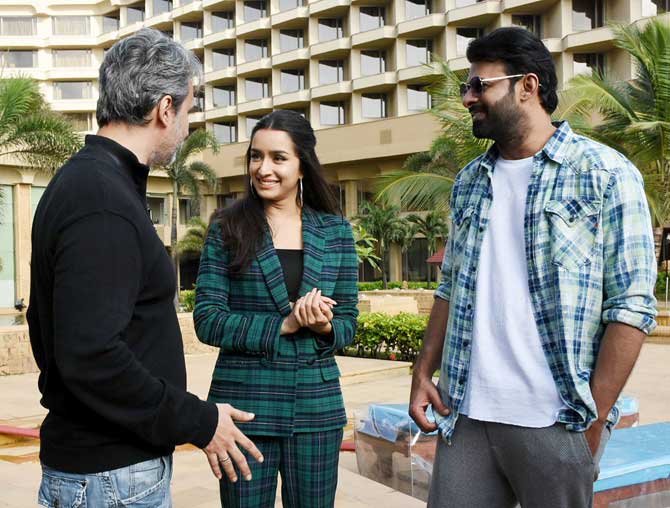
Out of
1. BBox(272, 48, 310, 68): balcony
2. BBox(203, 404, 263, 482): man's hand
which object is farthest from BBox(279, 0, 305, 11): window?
BBox(203, 404, 263, 482): man's hand

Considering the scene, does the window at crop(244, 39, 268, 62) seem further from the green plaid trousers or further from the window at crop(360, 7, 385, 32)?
the green plaid trousers

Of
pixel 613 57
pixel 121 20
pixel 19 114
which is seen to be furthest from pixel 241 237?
pixel 121 20

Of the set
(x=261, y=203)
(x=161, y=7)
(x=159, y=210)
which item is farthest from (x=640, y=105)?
(x=161, y=7)

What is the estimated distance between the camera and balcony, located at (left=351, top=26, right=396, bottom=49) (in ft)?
127

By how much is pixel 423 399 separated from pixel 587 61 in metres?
34.8

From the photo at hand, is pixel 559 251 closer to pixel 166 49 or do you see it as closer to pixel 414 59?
pixel 166 49

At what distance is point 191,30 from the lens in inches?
1897

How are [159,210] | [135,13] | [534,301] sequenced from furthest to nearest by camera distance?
1. [135,13]
2. [159,210]
3. [534,301]

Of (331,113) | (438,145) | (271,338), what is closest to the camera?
(271,338)

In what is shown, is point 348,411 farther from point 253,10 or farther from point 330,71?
point 253,10

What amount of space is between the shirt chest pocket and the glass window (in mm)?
56667

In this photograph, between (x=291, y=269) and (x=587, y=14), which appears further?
(x=587, y=14)

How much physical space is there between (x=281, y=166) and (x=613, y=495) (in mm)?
2468

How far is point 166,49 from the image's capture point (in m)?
1.83
